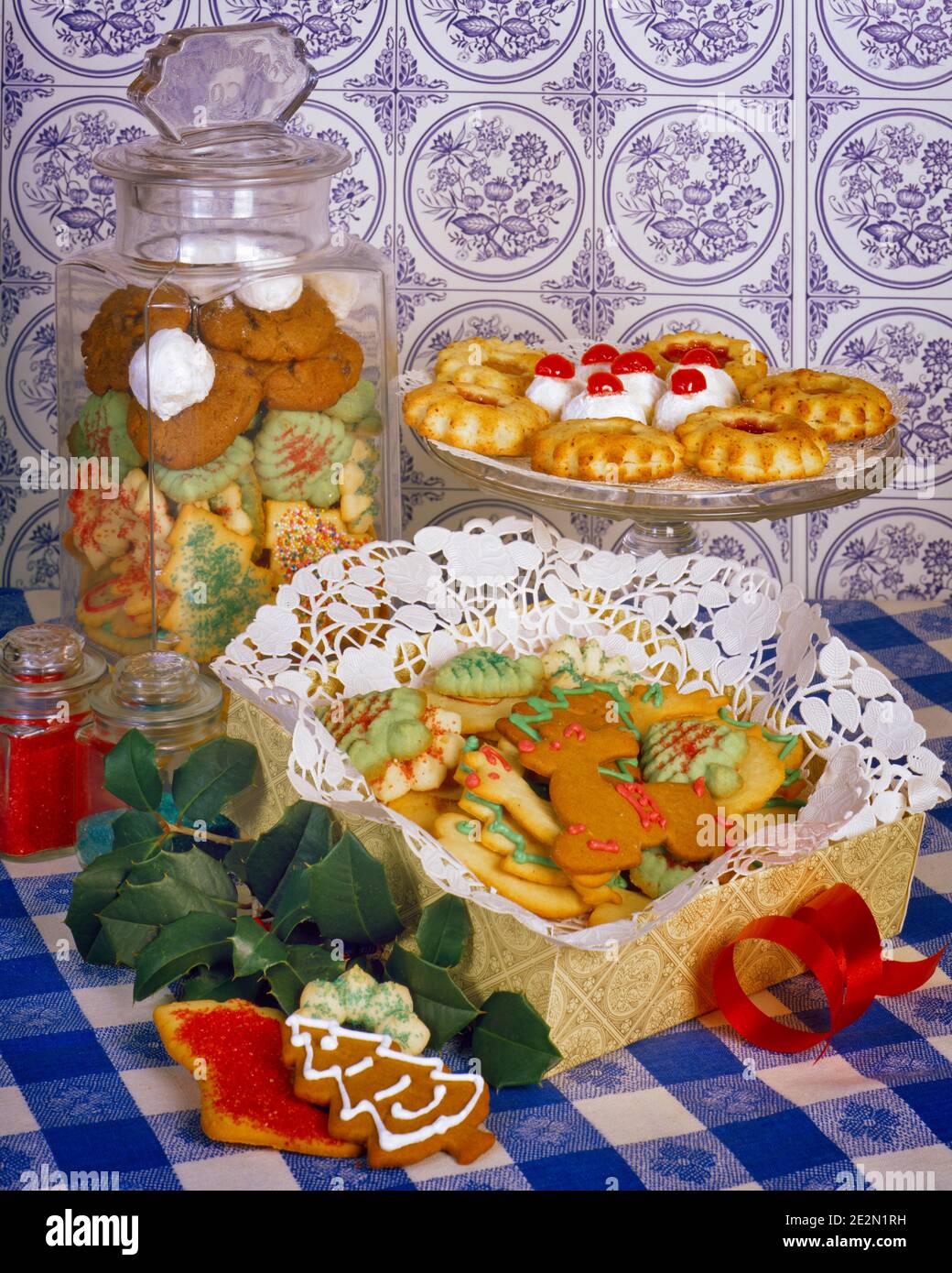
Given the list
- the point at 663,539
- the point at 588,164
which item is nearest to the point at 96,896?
the point at 663,539

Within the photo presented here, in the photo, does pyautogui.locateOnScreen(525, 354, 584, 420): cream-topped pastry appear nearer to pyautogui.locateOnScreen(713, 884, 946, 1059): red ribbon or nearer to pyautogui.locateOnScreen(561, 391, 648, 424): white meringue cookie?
pyautogui.locateOnScreen(561, 391, 648, 424): white meringue cookie

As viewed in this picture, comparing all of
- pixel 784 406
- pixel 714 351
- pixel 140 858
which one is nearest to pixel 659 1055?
pixel 140 858

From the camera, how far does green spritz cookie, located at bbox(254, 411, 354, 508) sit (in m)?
1.03

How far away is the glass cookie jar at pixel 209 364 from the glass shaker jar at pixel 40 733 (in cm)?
12

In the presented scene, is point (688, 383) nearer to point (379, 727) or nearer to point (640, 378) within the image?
point (640, 378)

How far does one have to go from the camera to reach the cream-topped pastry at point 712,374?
1.12 m

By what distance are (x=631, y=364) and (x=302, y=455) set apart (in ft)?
0.88

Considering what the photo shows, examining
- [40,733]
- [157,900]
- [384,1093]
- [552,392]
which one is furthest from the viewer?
[552,392]

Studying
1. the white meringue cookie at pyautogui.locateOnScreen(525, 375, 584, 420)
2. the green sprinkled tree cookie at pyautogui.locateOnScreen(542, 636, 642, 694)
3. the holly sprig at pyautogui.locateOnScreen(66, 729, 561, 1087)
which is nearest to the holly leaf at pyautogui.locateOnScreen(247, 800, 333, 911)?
the holly sprig at pyautogui.locateOnScreen(66, 729, 561, 1087)

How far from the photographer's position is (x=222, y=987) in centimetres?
77

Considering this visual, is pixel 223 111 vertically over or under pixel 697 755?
over

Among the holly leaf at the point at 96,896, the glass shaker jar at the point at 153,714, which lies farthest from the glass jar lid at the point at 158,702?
the holly leaf at the point at 96,896

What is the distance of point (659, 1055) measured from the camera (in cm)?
77

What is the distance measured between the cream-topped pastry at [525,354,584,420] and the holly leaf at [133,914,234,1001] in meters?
0.50
